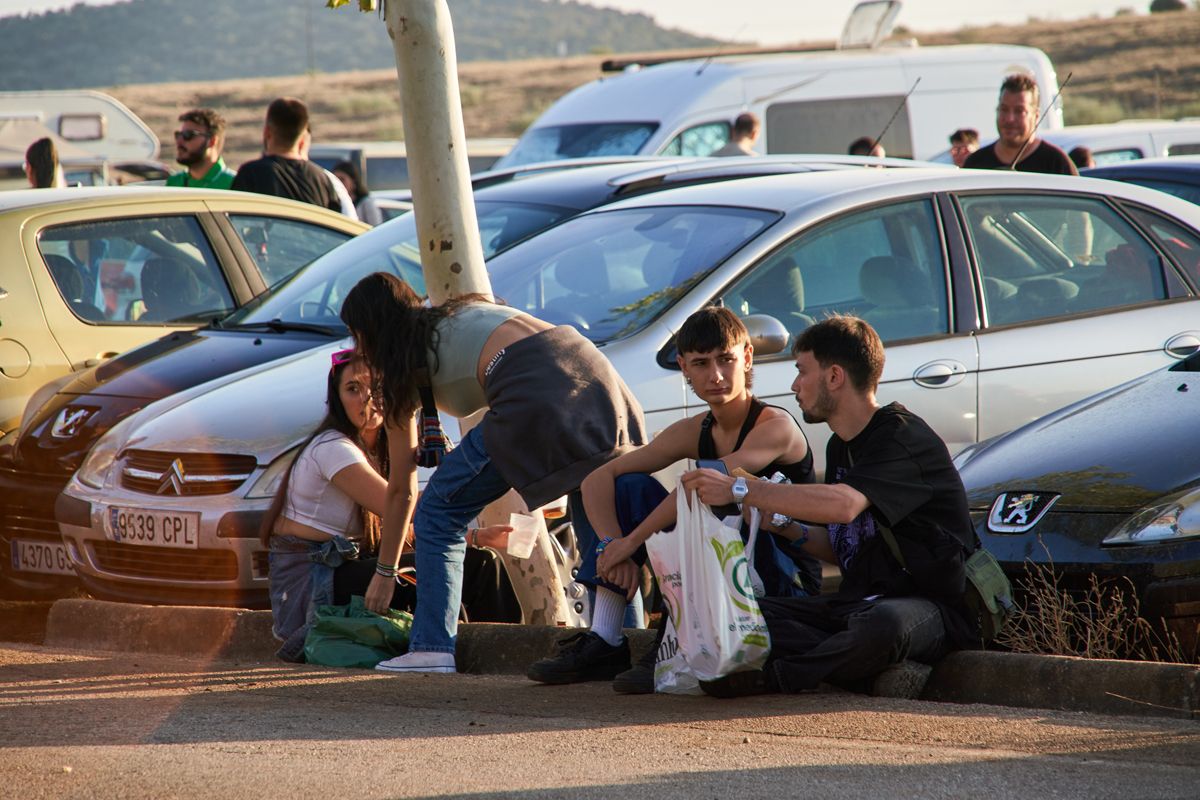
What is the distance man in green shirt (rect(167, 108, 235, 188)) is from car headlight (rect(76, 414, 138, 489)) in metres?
4.06

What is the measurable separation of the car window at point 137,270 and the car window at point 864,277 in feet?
10.4

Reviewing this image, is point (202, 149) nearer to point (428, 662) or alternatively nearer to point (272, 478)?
point (272, 478)

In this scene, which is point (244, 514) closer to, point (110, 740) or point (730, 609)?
point (110, 740)

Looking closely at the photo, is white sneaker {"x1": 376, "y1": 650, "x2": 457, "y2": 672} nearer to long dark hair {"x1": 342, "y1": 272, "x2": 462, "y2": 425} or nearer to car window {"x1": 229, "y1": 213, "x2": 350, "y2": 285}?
long dark hair {"x1": 342, "y1": 272, "x2": 462, "y2": 425}

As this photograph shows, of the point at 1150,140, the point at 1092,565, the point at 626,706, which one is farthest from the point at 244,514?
the point at 1150,140

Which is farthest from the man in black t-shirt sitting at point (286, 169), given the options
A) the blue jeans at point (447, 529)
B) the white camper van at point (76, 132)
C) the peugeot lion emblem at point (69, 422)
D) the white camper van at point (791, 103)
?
the white camper van at point (76, 132)

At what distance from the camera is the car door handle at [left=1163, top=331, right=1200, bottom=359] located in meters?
6.94

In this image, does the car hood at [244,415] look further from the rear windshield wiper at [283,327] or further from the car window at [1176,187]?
the car window at [1176,187]

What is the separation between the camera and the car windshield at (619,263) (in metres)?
6.39

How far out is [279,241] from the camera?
8.83 m

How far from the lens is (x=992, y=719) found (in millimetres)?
4410

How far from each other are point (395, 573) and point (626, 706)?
116cm

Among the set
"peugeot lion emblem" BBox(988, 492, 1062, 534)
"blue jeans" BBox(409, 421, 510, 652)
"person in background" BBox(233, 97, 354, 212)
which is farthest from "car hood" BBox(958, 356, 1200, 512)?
"person in background" BBox(233, 97, 354, 212)

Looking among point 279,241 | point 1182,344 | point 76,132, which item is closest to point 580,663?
point 1182,344
